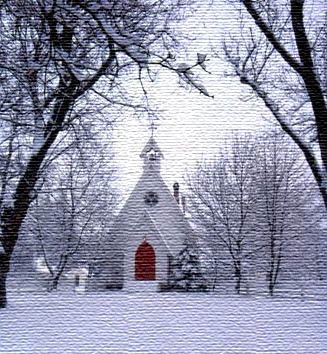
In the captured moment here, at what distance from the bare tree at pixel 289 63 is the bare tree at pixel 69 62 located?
4.4 inches

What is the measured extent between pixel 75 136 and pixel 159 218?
23cm

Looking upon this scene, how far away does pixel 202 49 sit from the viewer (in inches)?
46.9

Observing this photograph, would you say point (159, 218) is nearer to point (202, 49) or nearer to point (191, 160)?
point (191, 160)

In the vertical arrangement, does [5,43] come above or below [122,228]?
above

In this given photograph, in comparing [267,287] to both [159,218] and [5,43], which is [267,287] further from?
[5,43]

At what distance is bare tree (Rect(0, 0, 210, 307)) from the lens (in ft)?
3.85

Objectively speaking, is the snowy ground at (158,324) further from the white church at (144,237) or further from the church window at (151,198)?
the church window at (151,198)

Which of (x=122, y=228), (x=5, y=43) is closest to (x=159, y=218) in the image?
(x=122, y=228)

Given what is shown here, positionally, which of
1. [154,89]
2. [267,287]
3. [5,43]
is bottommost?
[267,287]

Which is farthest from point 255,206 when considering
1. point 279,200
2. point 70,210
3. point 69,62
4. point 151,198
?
point 69,62

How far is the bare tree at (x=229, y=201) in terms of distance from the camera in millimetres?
1147

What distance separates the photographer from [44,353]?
1115 mm

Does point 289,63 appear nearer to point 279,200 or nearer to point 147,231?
point 279,200

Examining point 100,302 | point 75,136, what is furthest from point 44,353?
point 75,136
